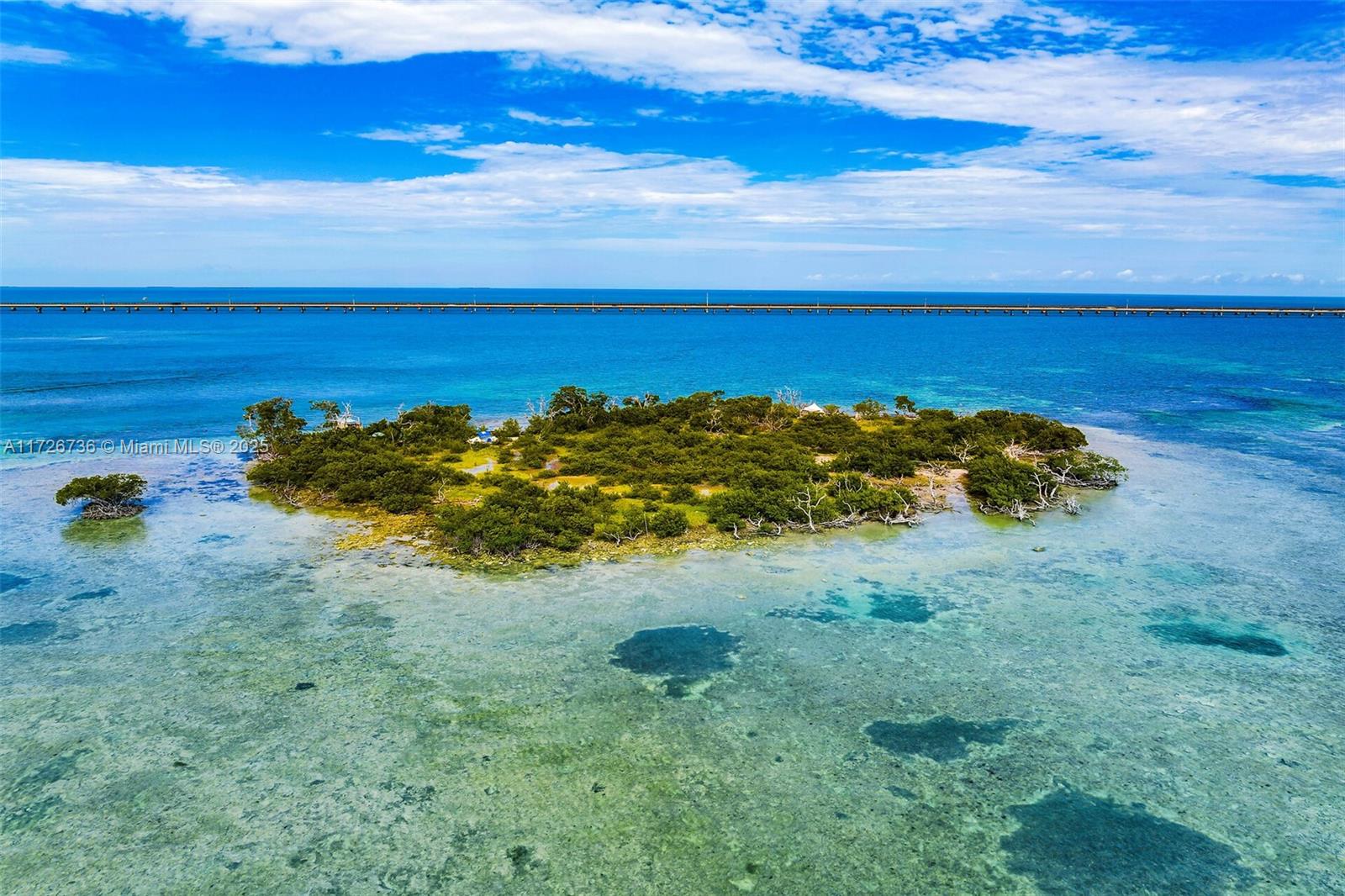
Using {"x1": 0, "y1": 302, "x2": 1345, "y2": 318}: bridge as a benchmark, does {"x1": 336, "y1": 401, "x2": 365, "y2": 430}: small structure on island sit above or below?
below

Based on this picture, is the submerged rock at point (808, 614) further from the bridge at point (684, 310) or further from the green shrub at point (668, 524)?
the bridge at point (684, 310)

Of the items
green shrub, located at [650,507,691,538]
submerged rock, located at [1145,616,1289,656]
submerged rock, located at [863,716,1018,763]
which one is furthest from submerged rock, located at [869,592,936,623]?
green shrub, located at [650,507,691,538]

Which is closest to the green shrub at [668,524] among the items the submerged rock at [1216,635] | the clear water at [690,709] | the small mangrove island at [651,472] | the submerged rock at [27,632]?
the small mangrove island at [651,472]

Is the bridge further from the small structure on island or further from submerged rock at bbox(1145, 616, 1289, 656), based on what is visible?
submerged rock at bbox(1145, 616, 1289, 656)

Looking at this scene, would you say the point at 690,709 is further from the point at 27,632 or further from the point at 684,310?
the point at 684,310

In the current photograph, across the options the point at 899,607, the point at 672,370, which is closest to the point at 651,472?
the point at 899,607

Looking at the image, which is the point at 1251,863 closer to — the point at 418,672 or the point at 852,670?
the point at 852,670
